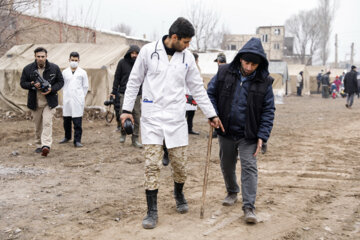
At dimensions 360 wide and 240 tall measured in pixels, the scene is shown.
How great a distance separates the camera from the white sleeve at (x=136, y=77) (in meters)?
3.92

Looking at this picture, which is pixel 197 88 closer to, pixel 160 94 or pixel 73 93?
pixel 160 94

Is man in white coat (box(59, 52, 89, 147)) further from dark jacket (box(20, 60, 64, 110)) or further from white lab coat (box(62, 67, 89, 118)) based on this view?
dark jacket (box(20, 60, 64, 110))

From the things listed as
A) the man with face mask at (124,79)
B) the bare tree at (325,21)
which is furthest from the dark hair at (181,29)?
the bare tree at (325,21)

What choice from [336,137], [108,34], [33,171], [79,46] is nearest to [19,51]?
[79,46]

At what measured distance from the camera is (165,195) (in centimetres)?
487

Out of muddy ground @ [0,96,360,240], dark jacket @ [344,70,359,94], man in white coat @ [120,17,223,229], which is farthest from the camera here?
dark jacket @ [344,70,359,94]

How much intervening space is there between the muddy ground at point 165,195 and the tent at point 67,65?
167 inches

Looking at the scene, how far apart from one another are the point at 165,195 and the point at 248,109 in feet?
5.30

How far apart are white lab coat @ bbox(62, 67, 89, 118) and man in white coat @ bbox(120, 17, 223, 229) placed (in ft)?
14.2

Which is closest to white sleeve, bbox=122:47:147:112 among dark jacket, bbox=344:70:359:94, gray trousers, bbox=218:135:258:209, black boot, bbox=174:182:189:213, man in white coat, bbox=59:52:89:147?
black boot, bbox=174:182:189:213

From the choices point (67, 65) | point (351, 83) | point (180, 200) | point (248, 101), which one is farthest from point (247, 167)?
point (351, 83)

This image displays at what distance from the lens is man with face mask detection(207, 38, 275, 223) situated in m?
3.98

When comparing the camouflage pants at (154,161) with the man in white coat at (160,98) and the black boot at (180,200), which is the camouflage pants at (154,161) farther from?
the black boot at (180,200)

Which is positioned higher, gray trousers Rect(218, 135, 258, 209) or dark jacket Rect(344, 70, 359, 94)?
dark jacket Rect(344, 70, 359, 94)
